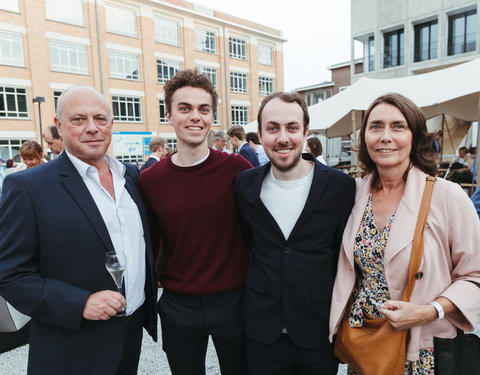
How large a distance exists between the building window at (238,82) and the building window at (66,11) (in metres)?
12.6

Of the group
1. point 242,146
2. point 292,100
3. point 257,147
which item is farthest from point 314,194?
point 257,147

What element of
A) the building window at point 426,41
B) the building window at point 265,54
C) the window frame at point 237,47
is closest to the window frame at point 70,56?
the window frame at point 237,47

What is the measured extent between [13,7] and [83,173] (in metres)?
24.0

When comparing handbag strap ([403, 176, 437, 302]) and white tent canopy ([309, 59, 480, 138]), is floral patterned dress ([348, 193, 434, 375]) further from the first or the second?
white tent canopy ([309, 59, 480, 138])

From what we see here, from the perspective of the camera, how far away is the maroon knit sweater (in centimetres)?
203

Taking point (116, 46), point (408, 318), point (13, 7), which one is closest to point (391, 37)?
point (116, 46)

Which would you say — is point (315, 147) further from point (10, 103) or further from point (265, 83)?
point (265, 83)

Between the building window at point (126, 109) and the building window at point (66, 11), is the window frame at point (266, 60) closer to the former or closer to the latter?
the building window at point (126, 109)

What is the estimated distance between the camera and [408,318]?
150cm

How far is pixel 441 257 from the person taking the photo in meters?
1.55

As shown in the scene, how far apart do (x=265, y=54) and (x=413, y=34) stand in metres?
14.6

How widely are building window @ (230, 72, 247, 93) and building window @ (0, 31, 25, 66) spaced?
15.8 meters

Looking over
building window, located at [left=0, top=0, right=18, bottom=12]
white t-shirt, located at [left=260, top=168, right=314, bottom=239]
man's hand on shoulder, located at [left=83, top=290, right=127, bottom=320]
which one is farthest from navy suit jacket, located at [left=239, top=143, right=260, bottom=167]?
building window, located at [left=0, top=0, right=18, bottom=12]

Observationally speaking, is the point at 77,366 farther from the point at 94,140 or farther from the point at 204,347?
the point at 94,140
